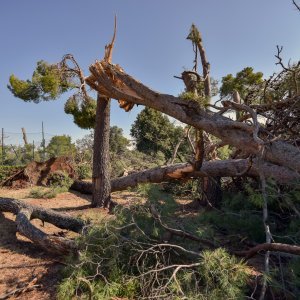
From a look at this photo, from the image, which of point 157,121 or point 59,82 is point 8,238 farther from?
point 157,121

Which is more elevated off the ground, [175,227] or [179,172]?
[179,172]

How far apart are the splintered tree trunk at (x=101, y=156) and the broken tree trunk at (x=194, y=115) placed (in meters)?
1.90

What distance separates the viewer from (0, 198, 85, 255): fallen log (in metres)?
3.51

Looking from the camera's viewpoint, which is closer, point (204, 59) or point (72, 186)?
point (204, 59)

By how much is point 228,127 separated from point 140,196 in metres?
1.32

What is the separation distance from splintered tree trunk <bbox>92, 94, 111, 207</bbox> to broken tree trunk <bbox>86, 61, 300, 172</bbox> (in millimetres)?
1898

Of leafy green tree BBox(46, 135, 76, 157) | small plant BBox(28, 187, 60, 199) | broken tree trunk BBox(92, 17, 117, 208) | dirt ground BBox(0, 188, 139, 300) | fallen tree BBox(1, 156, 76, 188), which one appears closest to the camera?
dirt ground BBox(0, 188, 139, 300)

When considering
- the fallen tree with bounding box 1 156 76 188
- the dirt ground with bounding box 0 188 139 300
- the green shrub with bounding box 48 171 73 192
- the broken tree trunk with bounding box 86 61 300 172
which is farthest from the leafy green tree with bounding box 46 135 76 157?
the broken tree trunk with bounding box 86 61 300 172

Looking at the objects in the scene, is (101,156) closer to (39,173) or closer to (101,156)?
(101,156)

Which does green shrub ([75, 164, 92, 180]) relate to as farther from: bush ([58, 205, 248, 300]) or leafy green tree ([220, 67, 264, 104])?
bush ([58, 205, 248, 300])

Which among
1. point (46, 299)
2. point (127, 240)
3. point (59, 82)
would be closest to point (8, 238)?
point (46, 299)

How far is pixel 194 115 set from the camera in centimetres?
390

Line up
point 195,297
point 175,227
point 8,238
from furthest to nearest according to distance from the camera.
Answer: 1. point 8,238
2. point 175,227
3. point 195,297

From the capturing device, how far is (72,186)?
29.8 ft
